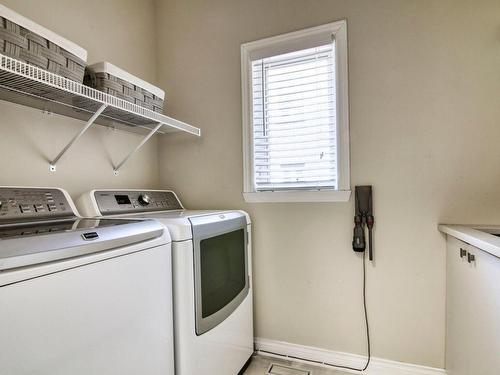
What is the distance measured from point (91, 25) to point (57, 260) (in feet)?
5.01

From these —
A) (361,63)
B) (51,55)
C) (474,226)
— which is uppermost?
(361,63)

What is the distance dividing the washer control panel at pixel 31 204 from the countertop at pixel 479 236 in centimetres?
167

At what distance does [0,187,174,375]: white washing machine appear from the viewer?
2.19ft

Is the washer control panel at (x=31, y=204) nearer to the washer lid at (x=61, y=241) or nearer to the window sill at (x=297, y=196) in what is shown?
the washer lid at (x=61, y=241)

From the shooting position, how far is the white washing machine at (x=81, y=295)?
0.67 metres

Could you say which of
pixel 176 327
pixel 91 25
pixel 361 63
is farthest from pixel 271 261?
pixel 91 25

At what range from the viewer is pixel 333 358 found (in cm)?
175

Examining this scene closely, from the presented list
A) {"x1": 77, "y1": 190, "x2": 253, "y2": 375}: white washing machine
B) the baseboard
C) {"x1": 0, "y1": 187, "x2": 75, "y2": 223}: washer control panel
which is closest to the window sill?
{"x1": 77, "y1": 190, "x2": 253, "y2": 375}: white washing machine

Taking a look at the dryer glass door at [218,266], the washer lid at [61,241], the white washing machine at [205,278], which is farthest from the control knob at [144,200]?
the washer lid at [61,241]

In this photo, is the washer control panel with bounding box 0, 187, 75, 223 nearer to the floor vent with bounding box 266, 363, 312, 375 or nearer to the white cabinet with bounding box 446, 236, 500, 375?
the floor vent with bounding box 266, 363, 312, 375

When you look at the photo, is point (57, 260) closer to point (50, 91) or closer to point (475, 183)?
point (50, 91)

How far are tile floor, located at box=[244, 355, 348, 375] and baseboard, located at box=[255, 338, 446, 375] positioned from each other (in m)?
0.04

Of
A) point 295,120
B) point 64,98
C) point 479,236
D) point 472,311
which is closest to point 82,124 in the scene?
point 64,98

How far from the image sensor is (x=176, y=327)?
119cm
